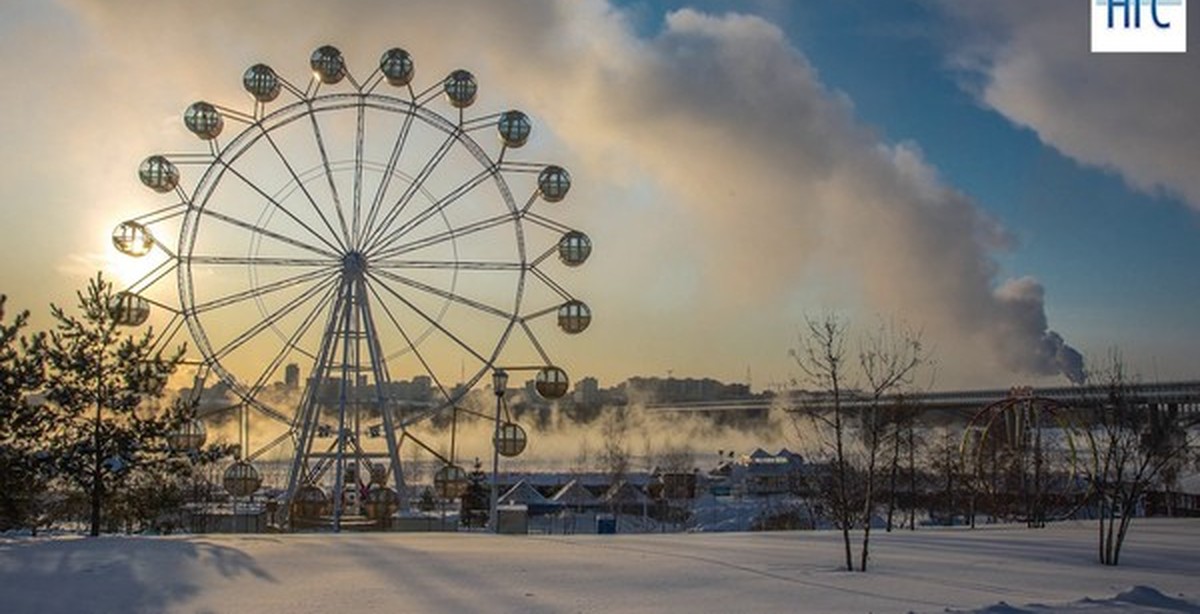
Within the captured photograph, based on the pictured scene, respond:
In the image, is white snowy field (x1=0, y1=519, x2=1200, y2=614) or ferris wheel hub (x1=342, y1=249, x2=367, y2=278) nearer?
white snowy field (x1=0, y1=519, x2=1200, y2=614)

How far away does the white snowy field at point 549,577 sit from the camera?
39.9 ft

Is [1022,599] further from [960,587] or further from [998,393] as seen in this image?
[998,393]

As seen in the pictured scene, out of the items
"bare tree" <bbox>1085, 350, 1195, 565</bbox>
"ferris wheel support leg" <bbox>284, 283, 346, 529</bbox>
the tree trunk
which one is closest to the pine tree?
the tree trunk

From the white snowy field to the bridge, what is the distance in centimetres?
678

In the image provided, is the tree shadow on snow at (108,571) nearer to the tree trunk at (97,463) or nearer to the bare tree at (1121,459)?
the tree trunk at (97,463)

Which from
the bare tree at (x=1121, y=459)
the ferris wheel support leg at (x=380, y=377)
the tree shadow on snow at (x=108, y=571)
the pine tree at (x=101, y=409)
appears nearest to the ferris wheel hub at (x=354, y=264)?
the ferris wheel support leg at (x=380, y=377)

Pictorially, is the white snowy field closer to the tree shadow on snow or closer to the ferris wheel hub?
the tree shadow on snow

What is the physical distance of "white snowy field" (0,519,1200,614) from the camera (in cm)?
1215

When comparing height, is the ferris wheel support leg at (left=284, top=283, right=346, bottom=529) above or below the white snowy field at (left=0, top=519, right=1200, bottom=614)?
above

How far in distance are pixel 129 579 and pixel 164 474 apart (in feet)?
32.3

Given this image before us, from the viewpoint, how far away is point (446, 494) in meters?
25.9

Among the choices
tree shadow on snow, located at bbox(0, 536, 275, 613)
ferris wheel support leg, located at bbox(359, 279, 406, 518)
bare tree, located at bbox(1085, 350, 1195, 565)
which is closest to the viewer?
tree shadow on snow, located at bbox(0, 536, 275, 613)

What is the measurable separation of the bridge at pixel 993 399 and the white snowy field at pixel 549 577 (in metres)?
6.78

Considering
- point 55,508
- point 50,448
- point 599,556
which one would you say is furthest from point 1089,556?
point 55,508
